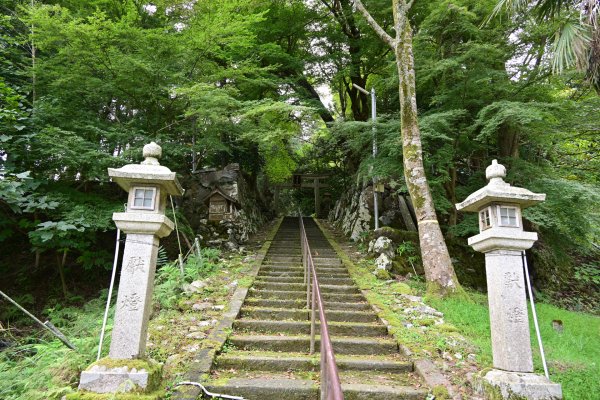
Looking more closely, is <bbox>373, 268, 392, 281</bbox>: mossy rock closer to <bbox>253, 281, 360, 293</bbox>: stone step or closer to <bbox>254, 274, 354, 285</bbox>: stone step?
<bbox>254, 274, 354, 285</bbox>: stone step

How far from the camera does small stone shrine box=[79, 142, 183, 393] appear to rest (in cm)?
354

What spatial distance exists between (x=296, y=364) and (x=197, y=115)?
7.32 meters

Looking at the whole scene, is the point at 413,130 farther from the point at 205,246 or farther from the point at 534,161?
the point at 205,246

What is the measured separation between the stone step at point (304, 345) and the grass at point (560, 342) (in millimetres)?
1236

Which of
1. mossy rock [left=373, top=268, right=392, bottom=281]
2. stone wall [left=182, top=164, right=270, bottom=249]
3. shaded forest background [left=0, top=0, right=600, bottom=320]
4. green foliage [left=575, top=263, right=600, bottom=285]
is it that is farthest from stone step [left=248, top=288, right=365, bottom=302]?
green foliage [left=575, top=263, right=600, bottom=285]

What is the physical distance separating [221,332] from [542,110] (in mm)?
7572

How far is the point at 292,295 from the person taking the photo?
713 cm

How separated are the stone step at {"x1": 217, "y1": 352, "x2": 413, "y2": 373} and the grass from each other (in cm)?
109

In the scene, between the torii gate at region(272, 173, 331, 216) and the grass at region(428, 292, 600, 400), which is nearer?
the grass at region(428, 292, 600, 400)

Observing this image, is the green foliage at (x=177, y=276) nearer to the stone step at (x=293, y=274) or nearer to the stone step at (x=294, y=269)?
the stone step at (x=293, y=274)

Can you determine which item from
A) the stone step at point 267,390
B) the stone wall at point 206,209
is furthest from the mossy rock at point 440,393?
the stone wall at point 206,209

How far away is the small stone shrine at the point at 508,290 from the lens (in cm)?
358

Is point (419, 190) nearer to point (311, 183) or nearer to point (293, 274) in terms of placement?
point (293, 274)

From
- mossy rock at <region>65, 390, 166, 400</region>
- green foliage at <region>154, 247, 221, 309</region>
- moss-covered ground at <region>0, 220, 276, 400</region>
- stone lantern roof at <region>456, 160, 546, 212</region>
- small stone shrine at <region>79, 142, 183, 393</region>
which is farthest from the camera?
green foliage at <region>154, 247, 221, 309</region>
